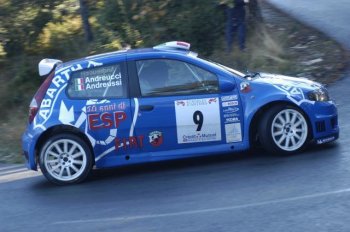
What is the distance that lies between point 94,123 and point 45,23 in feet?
27.1

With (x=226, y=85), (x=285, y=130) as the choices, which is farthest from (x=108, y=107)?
(x=285, y=130)

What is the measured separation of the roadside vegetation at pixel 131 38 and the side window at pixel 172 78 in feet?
17.3

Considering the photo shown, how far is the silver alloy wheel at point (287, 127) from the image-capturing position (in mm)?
8945

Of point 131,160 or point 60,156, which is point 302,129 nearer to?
point 131,160

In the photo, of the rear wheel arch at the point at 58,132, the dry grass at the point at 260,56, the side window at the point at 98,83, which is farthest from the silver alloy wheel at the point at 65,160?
the dry grass at the point at 260,56

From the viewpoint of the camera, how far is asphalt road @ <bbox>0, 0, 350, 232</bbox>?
22.3ft

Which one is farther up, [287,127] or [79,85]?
[79,85]

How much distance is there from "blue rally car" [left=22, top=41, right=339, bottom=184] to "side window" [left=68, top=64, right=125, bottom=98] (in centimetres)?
1

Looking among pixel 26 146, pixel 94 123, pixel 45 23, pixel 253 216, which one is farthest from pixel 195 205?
pixel 45 23

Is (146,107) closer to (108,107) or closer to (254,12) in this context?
(108,107)

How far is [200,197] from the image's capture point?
25.2 feet

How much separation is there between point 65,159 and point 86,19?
26.8 ft

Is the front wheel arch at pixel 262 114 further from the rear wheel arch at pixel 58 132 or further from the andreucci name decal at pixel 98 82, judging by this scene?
the rear wheel arch at pixel 58 132

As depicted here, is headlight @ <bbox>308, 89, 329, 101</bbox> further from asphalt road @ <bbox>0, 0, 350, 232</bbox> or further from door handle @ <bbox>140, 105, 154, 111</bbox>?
door handle @ <bbox>140, 105, 154, 111</bbox>
